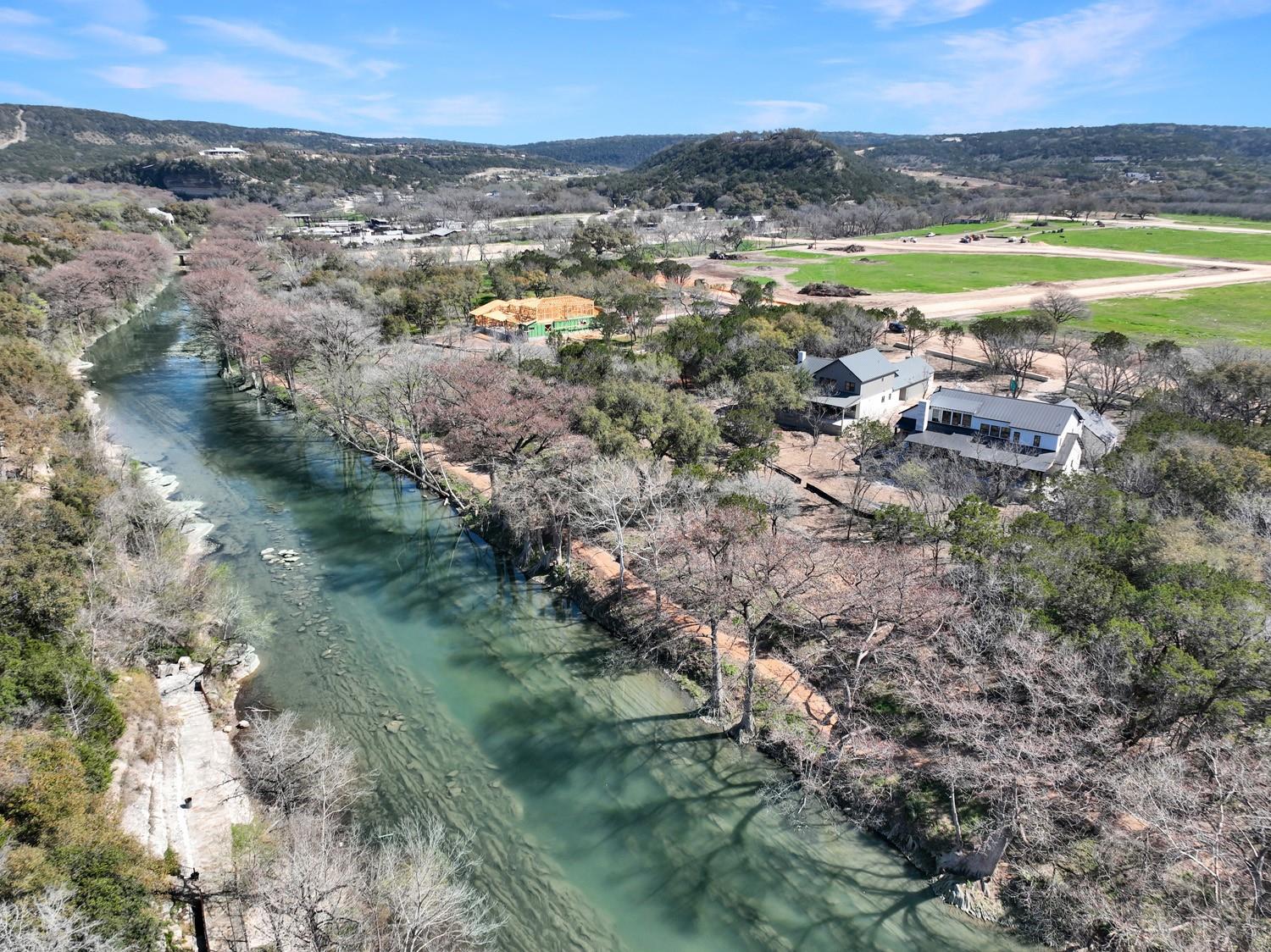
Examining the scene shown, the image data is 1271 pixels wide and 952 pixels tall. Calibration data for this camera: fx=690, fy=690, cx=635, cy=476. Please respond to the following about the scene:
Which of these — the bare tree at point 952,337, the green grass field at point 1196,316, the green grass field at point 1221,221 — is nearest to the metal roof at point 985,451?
the bare tree at point 952,337

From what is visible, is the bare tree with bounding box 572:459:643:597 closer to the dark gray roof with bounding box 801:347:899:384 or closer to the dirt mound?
the dark gray roof with bounding box 801:347:899:384

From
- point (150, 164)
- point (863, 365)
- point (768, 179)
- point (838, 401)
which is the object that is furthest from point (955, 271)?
point (150, 164)

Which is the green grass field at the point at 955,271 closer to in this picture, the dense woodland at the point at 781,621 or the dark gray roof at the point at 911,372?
the dark gray roof at the point at 911,372

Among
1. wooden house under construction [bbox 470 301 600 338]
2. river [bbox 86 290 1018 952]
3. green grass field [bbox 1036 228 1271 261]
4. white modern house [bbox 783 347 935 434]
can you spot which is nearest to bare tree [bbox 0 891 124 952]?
river [bbox 86 290 1018 952]

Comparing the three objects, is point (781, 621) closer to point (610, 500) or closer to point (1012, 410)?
point (610, 500)

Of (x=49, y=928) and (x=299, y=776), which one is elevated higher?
(x=49, y=928)

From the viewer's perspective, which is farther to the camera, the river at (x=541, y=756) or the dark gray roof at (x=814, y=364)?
the dark gray roof at (x=814, y=364)

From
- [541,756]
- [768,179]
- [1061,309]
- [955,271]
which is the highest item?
[768,179]
